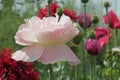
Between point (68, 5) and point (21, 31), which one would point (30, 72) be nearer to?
point (21, 31)

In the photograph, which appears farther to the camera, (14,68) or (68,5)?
(68,5)

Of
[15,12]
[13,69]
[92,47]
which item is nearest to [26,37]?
[13,69]

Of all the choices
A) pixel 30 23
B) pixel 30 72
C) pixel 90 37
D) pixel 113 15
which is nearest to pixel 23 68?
pixel 30 72

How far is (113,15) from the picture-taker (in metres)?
2.02

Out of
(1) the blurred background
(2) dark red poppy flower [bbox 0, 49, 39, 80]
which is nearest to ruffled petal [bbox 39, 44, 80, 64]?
(2) dark red poppy flower [bbox 0, 49, 39, 80]

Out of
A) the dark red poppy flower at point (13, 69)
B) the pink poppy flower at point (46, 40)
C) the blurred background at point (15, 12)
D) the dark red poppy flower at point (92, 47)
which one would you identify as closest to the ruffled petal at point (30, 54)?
the pink poppy flower at point (46, 40)

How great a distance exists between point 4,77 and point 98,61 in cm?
172

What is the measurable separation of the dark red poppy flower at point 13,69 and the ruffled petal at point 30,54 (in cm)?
20

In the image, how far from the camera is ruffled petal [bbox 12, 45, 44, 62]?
760mm

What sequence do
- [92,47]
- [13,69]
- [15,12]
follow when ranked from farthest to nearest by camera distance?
1. [15,12]
2. [92,47]
3. [13,69]

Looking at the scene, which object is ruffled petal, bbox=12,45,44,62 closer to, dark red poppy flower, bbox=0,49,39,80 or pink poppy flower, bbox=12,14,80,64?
pink poppy flower, bbox=12,14,80,64

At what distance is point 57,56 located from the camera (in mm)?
761

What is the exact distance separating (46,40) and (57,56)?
0.04m

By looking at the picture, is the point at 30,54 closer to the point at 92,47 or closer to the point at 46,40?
the point at 46,40
